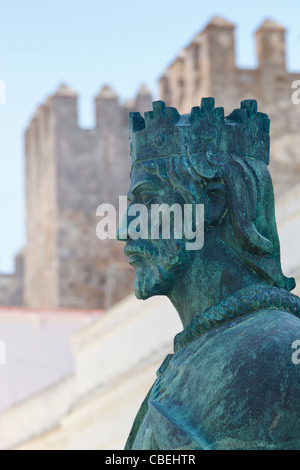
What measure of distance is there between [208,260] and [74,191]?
28055 millimetres

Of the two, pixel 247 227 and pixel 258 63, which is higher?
pixel 258 63

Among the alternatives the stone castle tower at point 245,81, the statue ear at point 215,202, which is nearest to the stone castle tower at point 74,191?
the stone castle tower at point 245,81

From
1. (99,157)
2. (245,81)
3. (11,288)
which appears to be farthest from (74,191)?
(245,81)

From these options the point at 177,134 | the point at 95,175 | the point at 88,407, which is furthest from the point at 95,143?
the point at 177,134

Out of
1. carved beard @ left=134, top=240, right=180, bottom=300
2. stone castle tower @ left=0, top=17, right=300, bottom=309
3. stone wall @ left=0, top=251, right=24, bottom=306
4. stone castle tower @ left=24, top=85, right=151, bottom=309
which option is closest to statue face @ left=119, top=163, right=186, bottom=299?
carved beard @ left=134, top=240, right=180, bottom=300

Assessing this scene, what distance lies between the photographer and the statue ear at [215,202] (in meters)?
2.93

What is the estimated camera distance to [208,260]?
2.94 meters

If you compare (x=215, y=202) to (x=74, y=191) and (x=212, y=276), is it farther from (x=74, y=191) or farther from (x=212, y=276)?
(x=74, y=191)

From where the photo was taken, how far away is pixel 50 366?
2019 centimetres

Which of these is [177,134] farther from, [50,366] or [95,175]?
[95,175]

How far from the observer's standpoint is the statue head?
9.61ft

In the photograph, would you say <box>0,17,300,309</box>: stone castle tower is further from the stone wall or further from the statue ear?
the statue ear

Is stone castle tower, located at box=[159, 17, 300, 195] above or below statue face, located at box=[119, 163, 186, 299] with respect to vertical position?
above

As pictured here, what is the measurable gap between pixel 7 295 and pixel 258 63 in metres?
8.93
